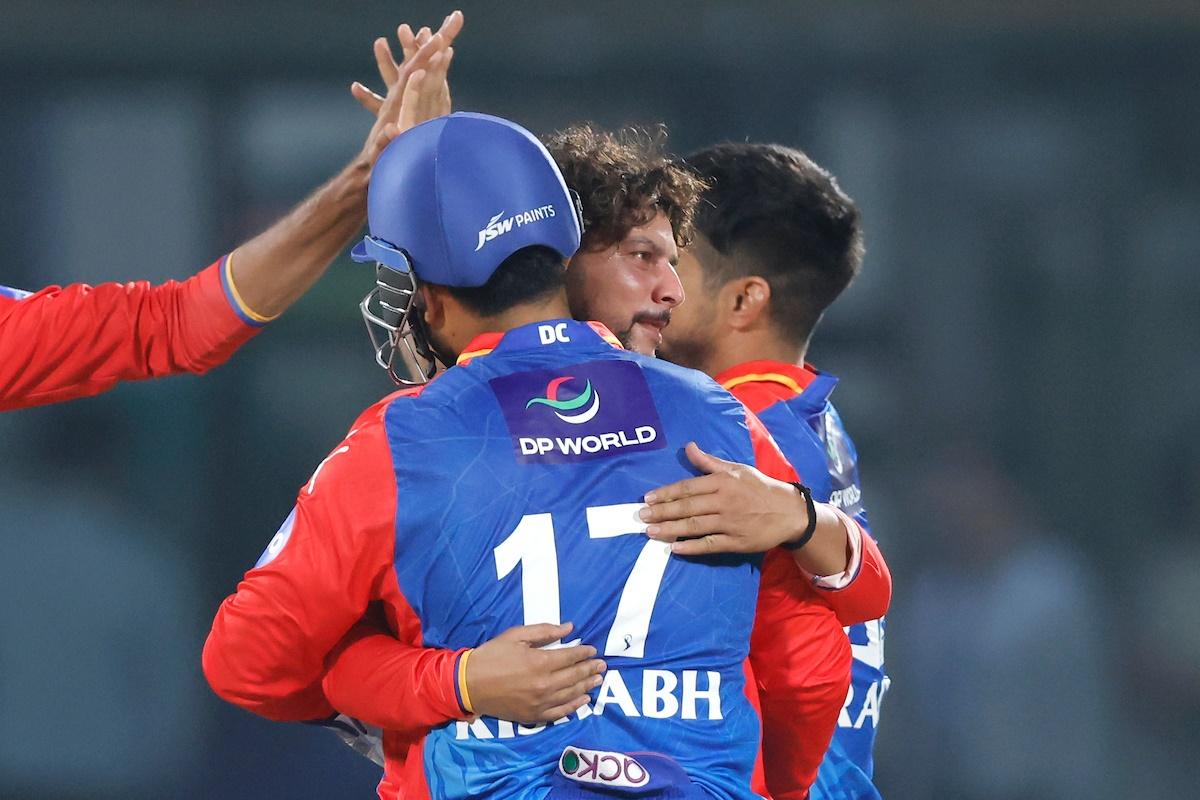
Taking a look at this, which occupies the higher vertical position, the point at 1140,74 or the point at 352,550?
the point at 1140,74

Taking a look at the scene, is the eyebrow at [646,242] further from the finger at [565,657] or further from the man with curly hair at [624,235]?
the finger at [565,657]

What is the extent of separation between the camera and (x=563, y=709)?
1566 mm

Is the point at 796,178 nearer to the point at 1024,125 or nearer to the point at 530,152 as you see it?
the point at 530,152

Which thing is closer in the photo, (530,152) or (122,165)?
(530,152)

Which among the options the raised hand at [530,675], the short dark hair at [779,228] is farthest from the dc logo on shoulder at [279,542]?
the short dark hair at [779,228]

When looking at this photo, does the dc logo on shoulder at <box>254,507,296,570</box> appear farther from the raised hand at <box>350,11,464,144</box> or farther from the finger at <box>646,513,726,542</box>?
the raised hand at <box>350,11,464,144</box>

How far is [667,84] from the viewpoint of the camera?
4707mm

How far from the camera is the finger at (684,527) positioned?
5.26 ft

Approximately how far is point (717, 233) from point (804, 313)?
0.21m

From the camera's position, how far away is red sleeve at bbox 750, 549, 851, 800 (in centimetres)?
182

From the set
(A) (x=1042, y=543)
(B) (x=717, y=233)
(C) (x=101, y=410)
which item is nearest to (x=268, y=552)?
(B) (x=717, y=233)

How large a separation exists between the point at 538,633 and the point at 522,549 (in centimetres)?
9

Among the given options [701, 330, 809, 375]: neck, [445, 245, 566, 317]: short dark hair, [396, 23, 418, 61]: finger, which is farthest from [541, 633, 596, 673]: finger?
[396, 23, 418, 61]: finger

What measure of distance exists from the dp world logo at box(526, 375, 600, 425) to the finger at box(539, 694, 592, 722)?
1.00 ft
